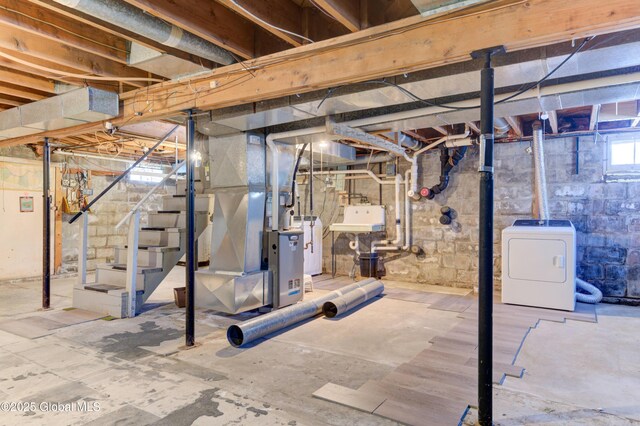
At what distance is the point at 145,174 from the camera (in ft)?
26.7

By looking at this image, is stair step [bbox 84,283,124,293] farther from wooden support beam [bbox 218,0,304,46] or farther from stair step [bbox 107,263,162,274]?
wooden support beam [bbox 218,0,304,46]

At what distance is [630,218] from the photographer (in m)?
4.74

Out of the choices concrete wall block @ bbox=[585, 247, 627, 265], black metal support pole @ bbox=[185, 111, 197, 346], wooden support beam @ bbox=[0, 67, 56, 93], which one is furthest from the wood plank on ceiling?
concrete wall block @ bbox=[585, 247, 627, 265]

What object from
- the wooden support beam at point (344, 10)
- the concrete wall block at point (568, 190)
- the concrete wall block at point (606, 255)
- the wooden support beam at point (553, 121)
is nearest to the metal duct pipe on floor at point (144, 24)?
the wooden support beam at point (344, 10)

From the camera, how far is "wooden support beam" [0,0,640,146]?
1824mm

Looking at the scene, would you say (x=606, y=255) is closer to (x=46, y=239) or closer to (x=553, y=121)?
(x=553, y=121)

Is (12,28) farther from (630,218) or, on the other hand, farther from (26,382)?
(630,218)

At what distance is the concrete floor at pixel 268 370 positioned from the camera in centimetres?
216

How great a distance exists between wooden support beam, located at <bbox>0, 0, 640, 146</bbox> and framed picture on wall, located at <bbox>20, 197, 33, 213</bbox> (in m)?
4.38

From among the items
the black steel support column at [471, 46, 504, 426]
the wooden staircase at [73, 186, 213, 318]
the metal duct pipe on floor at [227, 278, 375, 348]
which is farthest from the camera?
the wooden staircase at [73, 186, 213, 318]

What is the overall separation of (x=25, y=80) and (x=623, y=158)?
6469 mm

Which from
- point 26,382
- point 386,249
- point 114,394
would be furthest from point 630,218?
point 26,382

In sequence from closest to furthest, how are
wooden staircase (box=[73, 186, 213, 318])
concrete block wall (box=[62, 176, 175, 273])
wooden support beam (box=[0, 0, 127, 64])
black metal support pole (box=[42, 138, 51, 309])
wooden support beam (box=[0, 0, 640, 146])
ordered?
wooden support beam (box=[0, 0, 640, 146]) → wooden support beam (box=[0, 0, 127, 64]) → wooden staircase (box=[73, 186, 213, 318]) → black metal support pole (box=[42, 138, 51, 309]) → concrete block wall (box=[62, 176, 175, 273])

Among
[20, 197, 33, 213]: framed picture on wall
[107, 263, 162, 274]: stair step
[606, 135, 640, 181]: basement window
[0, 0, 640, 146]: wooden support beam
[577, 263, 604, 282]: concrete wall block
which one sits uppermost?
[0, 0, 640, 146]: wooden support beam
